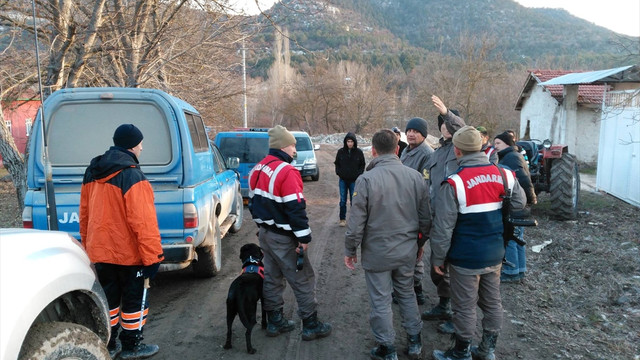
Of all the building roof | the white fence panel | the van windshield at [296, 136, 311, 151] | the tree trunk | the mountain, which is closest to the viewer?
the tree trunk

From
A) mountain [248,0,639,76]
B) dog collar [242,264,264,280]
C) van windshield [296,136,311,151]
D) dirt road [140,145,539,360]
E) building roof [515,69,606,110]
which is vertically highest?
mountain [248,0,639,76]

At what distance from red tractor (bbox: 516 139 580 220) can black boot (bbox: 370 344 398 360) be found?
6116 millimetres

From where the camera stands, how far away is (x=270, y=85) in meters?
53.8

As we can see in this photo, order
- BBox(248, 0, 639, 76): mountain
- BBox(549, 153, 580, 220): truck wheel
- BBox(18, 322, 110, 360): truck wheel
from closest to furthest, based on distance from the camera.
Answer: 1. BBox(18, 322, 110, 360): truck wheel
2. BBox(549, 153, 580, 220): truck wheel
3. BBox(248, 0, 639, 76): mountain

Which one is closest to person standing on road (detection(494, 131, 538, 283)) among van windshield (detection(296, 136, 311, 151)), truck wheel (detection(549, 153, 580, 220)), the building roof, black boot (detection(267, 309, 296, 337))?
black boot (detection(267, 309, 296, 337))

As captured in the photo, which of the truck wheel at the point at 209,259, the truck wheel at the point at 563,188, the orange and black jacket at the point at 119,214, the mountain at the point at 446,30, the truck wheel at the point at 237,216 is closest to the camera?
the orange and black jacket at the point at 119,214

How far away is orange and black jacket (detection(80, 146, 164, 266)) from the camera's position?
3.40 m

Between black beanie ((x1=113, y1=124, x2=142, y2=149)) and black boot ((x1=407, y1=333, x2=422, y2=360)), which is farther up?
black beanie ((x1=113, y1=124, x2=142, y2=149))

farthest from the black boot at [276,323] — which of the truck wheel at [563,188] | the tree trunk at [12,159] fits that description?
the truck wheel at [563,188]

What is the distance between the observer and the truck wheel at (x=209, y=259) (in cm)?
557

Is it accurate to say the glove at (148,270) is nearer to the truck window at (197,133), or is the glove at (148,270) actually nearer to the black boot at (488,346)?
the truck window at (197,133)

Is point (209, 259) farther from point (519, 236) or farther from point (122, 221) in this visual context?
point (519, 236)

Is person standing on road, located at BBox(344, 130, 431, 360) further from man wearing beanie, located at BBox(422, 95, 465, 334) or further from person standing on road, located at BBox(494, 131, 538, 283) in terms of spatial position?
person standing on road, located at BBox(494, 131, 538, 283)

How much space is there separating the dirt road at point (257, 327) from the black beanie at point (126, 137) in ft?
6.02
